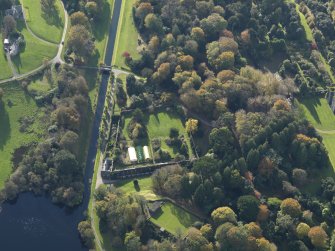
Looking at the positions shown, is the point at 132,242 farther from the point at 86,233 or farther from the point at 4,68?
the point at 4,68

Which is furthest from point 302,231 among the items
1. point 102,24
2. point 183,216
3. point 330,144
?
point 102,24

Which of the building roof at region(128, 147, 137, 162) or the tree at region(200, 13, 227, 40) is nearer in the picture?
the building roof at region(128, 147, 137, 162)

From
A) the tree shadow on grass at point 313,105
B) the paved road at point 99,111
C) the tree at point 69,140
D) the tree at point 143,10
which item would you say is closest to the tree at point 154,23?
the tree at point 143,10

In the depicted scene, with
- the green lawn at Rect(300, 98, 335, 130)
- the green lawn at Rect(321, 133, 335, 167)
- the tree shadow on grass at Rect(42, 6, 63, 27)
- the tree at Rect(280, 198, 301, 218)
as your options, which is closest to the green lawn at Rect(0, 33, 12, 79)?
the tree shadow on grass at Rect(42, 6, 63, 27)

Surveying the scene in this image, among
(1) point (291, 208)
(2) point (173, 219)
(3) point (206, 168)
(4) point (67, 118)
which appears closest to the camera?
(1) point (291, 208)

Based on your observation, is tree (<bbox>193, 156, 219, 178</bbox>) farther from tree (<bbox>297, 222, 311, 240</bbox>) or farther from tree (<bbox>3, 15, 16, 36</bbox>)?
tree (<bbox>3, 15, 16, 36</bbox>)

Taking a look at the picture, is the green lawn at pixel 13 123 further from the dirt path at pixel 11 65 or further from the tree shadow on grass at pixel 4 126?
the dirt path at pixel 11 65
